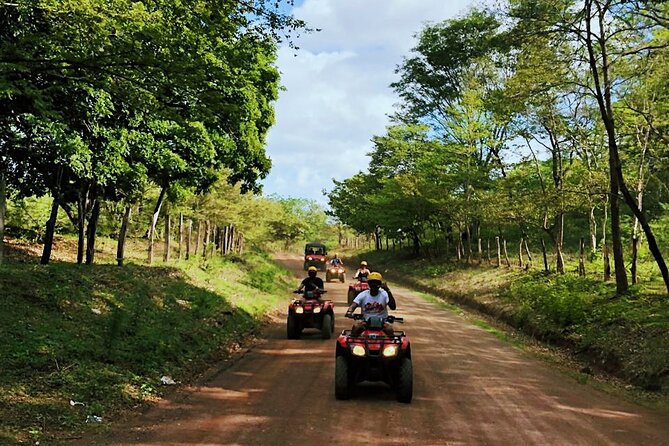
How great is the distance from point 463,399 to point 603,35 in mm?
12597

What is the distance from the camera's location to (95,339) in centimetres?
935

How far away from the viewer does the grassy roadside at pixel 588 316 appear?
1079 centimetres

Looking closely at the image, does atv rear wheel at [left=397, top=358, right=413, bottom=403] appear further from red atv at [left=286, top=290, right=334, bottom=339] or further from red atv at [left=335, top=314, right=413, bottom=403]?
red atv at [left=286, top=290, right=334, bottom=339]

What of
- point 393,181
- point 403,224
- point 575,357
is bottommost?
point 575,357

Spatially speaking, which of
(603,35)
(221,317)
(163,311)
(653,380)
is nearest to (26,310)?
(163,311)

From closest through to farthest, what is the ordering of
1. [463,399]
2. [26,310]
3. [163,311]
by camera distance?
[463,399] < [26,310] < [163,311]

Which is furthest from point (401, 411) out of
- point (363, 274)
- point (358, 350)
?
point (363, 274)

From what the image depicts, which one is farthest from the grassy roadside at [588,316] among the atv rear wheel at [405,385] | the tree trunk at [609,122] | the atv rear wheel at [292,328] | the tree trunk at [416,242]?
the tree trunk at [416,242]

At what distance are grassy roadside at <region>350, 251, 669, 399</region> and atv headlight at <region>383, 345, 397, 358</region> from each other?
5.24 m

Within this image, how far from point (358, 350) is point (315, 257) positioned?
3550 cm

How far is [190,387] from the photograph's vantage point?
8.43 m

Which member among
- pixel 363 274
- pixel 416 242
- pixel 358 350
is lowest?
pixel 358 350

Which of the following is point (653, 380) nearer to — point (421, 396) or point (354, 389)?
point (421, 396)

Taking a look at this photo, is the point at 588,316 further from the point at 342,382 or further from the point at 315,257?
the point at 315,257
